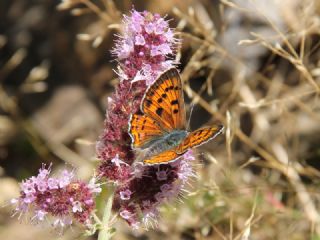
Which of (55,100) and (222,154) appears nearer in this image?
(222,154)

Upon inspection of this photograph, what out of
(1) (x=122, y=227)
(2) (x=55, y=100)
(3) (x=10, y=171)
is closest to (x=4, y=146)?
(3) (x=10, y=171)

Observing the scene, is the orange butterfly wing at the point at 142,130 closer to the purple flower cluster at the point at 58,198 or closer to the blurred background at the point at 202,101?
the purple flower cluster at the point at 58,198

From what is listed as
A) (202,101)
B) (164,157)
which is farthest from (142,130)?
(202,101)

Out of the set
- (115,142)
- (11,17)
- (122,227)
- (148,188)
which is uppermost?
(115,142)

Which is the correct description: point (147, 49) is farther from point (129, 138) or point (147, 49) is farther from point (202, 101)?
point (202, 101)

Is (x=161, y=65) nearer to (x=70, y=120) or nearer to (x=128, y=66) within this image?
(x=128, y=66)

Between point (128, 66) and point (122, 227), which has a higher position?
point (128, 66)
